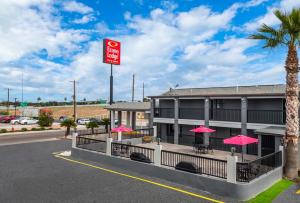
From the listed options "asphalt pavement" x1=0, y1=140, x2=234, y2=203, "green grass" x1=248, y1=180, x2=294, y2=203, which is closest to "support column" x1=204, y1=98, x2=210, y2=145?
"green grass" x1=248, y1=180, x2=294, y2=203

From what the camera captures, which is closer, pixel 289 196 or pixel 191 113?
pixel 289 196

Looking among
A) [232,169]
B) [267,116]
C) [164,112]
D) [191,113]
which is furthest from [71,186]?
[267,116]

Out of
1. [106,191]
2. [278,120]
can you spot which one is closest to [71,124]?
[106,191]

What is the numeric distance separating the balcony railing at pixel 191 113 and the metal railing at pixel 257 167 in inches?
424

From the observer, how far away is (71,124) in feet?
118

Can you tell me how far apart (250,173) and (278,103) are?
10859mm

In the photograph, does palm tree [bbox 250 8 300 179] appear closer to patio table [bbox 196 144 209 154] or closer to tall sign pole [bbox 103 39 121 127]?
patio table [bbox 196 144 209 154]

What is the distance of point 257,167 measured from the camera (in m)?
13.1

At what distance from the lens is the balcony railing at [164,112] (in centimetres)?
2781

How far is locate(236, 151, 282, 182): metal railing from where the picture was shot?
1229 cm

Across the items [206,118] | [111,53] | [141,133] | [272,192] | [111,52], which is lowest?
[272,192]

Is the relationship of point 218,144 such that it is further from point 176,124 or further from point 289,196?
point 289,196

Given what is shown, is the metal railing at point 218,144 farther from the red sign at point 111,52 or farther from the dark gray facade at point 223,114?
the red sign at point 111,52

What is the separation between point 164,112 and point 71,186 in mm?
16306
